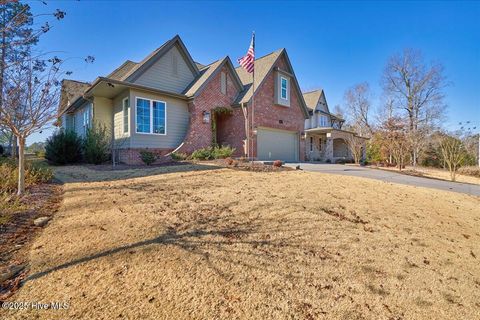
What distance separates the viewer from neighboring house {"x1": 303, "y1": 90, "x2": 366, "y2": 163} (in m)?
21.0

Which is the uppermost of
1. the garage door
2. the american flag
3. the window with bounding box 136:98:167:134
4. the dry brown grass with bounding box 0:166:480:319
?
the american flag

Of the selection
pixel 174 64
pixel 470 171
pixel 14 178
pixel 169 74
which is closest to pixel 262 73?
pixel 174 64

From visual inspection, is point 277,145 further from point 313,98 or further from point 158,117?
point 313,98

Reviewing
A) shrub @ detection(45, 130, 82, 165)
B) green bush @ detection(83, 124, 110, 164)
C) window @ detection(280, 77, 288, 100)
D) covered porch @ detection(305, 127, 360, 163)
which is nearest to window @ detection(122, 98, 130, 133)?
green bush @ detection(83, 124, 110, 164)

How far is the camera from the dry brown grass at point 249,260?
6.54 feet

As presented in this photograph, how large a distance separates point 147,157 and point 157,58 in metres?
6.18

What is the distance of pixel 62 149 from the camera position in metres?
11.4

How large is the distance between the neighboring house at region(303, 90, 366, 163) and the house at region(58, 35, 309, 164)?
388 cm

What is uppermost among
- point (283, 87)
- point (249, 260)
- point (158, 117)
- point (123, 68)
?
point (123, 68)

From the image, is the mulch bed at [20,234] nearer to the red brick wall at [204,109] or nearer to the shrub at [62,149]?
the shrub at [62,149]

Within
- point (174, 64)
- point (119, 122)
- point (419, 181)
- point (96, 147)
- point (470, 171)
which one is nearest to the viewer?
point (419, 181)

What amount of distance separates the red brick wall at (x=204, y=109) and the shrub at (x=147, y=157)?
5.40 feet

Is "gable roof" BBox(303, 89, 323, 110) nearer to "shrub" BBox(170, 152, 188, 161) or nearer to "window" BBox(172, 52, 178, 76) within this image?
"window" BBox(172, 52, 178, 76)

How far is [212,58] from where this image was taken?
1731cm
